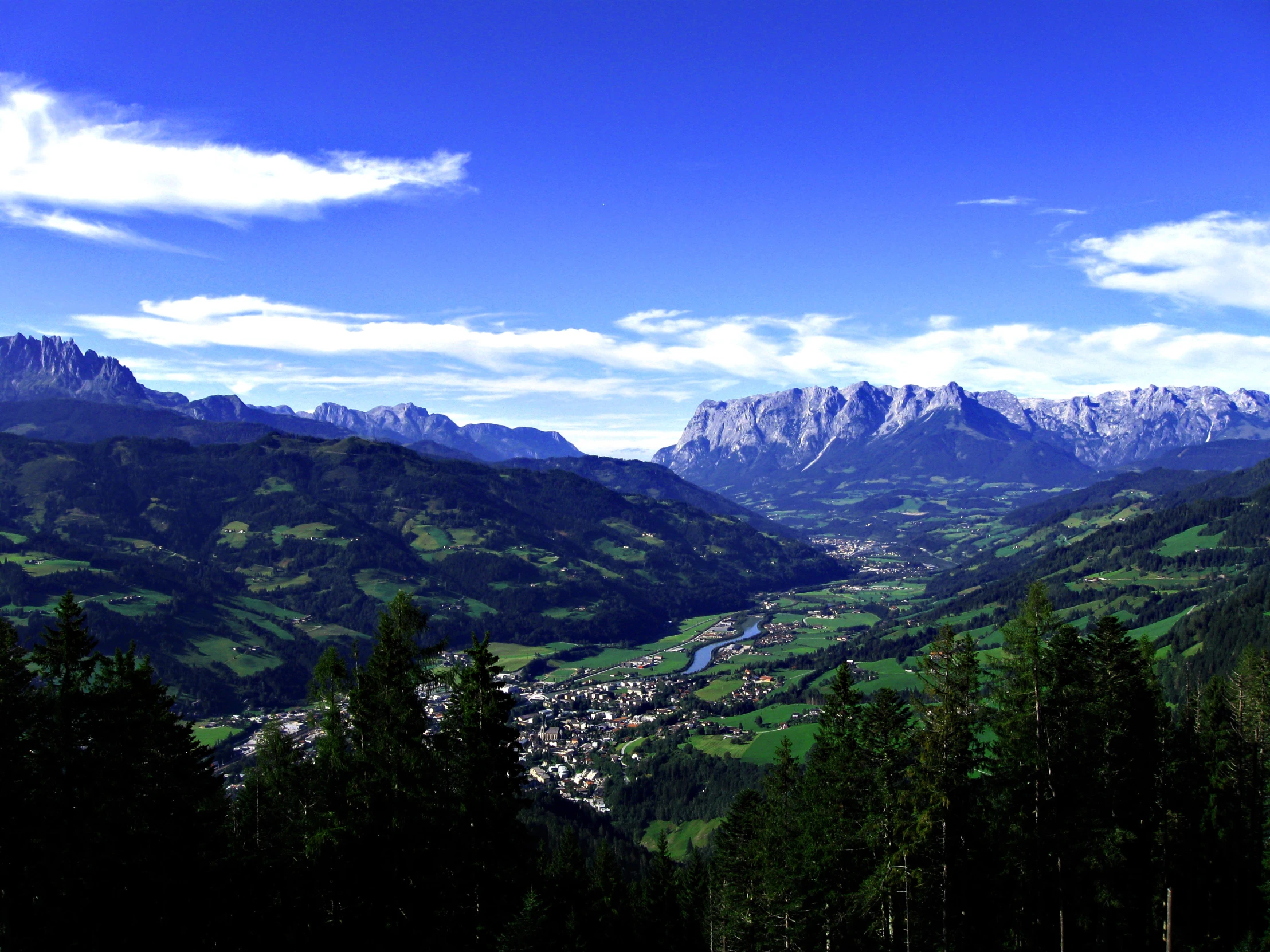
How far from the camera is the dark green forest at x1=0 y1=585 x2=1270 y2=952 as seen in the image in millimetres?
20109

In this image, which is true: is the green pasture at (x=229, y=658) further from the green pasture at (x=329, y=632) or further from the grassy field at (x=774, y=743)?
the grassy field at (x=774, y=743)

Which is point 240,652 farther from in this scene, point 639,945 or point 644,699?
point 639,945

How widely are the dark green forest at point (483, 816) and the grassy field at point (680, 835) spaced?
58.9m

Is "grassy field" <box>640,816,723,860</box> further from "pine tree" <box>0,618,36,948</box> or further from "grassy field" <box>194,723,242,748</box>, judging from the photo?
"pine tree" <box>0,618,36,948</box>

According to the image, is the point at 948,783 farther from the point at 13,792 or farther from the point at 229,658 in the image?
the point at 229,658

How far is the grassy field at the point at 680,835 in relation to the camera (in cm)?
8312

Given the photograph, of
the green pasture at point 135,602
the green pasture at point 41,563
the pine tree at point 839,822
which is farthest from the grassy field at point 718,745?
the green pasture at point 41,563

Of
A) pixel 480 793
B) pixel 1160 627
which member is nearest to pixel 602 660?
pixel 1160 627

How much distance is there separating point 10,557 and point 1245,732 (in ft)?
766

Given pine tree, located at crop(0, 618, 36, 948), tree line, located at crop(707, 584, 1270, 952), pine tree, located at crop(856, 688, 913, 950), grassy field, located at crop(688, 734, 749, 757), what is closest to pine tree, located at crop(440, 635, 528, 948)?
tree line, located at crop(707, 584, 1270, 952)

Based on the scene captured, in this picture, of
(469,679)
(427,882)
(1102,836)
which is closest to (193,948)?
(427,882)

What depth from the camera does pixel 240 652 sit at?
16612 centimetres

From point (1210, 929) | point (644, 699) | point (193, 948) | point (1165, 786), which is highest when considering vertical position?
point (1165, 786)

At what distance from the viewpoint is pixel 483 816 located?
23.5m
